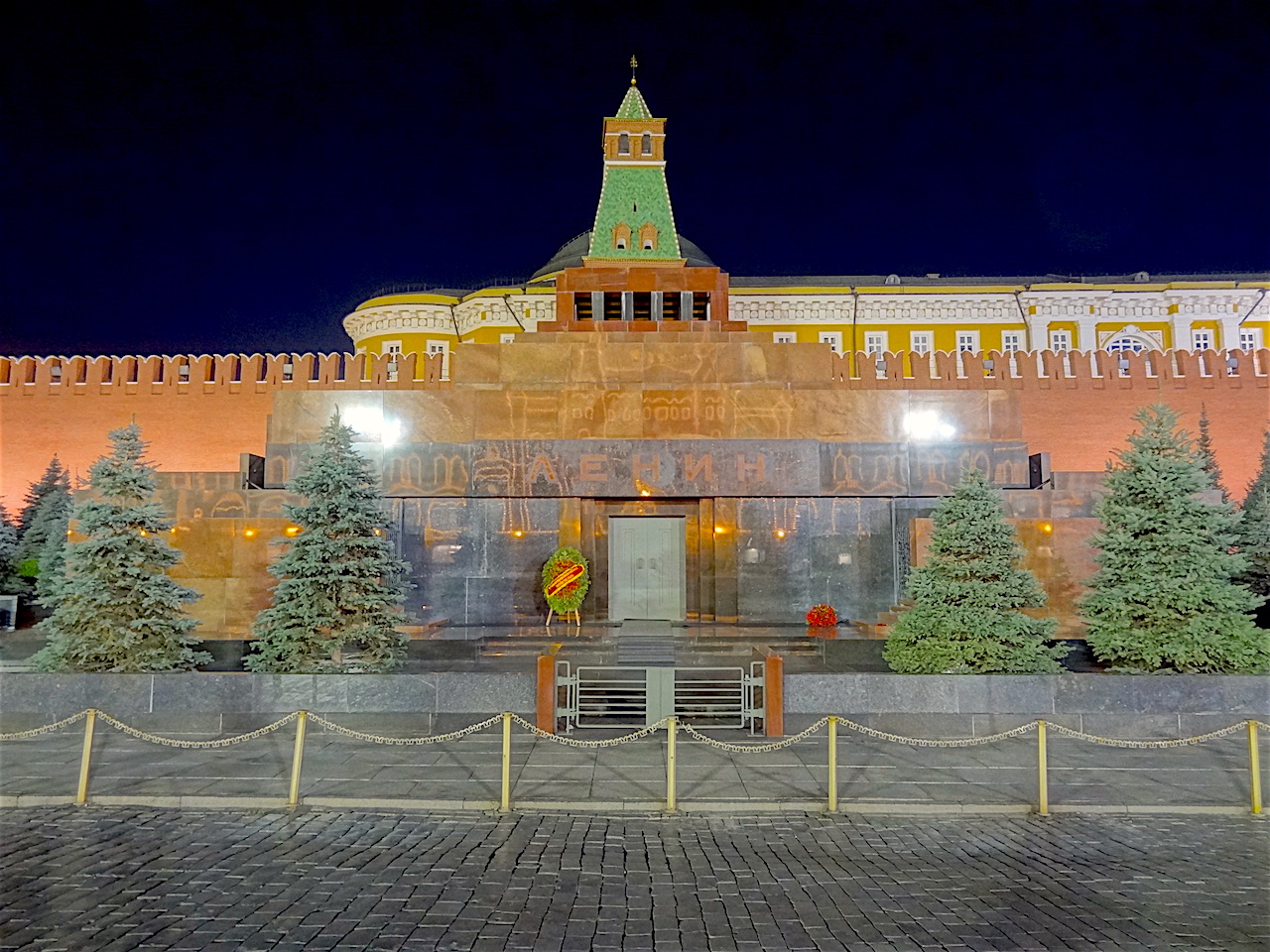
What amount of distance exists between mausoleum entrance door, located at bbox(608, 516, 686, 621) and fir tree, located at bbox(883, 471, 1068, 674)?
20.2ft

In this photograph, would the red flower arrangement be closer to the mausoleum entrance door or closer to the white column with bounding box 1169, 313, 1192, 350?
the mausoleum entrance door

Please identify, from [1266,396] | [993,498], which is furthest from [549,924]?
[1266,396]

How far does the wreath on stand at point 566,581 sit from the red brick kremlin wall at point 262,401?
11677 mm

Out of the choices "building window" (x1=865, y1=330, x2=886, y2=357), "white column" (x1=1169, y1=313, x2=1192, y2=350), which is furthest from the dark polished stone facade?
"white column" (x1=1169, y1=313, x2=1192, y2=350)

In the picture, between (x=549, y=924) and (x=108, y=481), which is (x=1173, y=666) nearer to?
(x=549, y=924)

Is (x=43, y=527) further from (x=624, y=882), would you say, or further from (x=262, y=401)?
(x=624, y=882)

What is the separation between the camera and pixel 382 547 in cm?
1222

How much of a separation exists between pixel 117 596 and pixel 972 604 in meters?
12.1

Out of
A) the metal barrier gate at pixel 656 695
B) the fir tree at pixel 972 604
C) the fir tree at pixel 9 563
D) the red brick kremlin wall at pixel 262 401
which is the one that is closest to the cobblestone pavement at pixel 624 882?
the metal barrier gate at pixel 656 695

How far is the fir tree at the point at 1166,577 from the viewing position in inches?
431

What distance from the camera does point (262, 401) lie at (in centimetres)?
2553

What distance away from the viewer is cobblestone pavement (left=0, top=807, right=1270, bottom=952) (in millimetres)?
5137

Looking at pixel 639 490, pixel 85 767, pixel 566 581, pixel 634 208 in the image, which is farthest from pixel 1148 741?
pixel 634 208

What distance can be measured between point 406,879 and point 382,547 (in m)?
6.86
